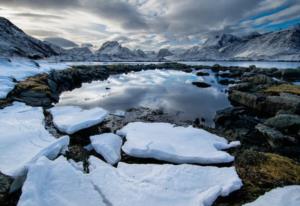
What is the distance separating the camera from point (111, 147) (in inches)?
349

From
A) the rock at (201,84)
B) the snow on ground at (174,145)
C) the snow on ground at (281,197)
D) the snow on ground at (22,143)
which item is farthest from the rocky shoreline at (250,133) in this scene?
the rock at (201,84)

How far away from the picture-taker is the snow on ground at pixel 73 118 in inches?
432

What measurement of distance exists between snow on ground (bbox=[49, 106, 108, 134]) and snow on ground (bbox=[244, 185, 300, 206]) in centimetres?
857

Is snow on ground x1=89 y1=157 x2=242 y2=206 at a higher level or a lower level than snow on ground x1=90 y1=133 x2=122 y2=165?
higher

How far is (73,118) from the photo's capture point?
12406 mm

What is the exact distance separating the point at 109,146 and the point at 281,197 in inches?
242

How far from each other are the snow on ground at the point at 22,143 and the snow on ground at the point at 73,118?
1.05 metres

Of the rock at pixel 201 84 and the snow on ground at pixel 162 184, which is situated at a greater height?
the snow on ground at pixel 162 184

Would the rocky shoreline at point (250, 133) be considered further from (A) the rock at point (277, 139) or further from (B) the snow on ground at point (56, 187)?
(B) the snow on ground at point (56, 187)

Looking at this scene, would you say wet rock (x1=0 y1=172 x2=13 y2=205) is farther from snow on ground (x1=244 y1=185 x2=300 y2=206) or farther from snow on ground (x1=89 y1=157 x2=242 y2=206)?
snow on ground (x1=244 y1=185 x2=300 y2=206)

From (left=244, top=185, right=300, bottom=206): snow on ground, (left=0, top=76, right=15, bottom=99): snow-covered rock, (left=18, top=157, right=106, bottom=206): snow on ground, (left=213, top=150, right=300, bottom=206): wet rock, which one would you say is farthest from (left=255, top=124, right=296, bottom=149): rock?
(left=0, top=76, right=15, bottom=99): snow-covered rock

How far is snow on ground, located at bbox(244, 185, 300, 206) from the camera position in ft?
17.6

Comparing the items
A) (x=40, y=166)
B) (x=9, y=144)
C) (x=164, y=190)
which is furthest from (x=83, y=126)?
(x=164, y=190)

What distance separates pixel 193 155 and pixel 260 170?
2.25 m
